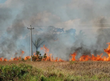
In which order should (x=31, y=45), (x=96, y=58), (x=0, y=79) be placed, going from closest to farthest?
(x=0, y=79)
(x=96, y=58)
(x=31, y=45)

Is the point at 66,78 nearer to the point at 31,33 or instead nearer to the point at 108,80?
the point at 108,80

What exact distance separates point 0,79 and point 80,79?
5.27 m

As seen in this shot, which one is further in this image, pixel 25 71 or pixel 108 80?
pixel 25 71

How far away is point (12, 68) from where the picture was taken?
40.9 ft

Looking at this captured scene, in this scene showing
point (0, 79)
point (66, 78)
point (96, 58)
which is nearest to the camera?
point (66, 78)

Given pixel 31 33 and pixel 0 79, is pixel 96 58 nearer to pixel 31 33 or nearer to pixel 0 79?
pixel 31 33

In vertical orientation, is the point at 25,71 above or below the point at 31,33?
below

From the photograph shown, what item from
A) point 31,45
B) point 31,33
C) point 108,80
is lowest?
point 108,80

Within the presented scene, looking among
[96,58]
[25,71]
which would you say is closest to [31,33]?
[96,58]

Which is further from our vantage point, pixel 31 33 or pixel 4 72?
pixel 31 33

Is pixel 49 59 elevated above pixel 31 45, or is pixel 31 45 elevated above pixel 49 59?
pixel 31 45

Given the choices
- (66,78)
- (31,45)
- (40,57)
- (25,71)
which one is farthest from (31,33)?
(66,78)

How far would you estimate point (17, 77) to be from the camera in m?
11.1

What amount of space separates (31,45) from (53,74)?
14199mm
